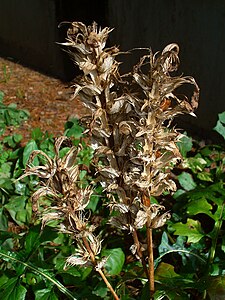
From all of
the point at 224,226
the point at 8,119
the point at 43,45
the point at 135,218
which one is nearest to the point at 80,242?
the point at 135,218

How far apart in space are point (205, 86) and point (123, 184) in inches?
115

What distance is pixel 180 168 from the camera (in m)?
4.62

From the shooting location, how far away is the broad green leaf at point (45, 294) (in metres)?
2.70

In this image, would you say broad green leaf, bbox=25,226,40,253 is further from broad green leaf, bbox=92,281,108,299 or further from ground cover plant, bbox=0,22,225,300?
broad green leaf, bbox=92,281,108,299

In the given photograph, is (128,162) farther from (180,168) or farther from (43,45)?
(43,45)

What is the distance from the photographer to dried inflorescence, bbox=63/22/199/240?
182 cm

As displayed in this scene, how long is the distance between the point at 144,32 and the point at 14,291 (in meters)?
3.23

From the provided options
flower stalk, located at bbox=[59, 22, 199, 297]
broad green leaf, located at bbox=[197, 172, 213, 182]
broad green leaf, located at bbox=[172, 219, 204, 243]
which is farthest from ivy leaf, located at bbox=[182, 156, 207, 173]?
flower stalk, located at bbox=[59, 22, 199, 297]

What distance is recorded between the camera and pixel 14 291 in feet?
8.93

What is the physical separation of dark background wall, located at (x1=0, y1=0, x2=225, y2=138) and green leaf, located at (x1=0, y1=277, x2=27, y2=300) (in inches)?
104

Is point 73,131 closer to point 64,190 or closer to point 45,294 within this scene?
point 45,294

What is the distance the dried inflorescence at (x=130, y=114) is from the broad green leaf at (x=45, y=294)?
0.72 m

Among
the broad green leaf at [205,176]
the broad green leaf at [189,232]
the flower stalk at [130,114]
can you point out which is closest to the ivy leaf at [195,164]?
the broad green leaf at [205,176]

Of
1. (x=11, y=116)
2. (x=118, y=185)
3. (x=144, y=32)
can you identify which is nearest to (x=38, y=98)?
(x=11, y=116)
